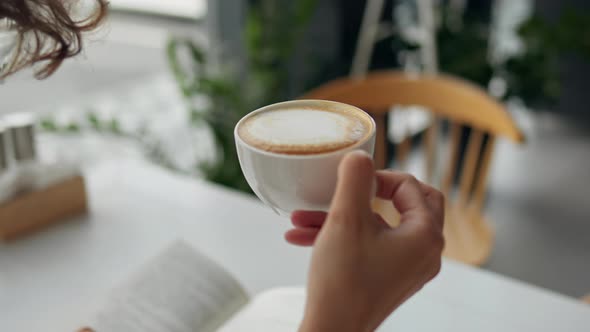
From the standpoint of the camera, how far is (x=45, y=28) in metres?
0.64

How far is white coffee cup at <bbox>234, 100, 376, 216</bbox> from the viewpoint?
52 centimetres

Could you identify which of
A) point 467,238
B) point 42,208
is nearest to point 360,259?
point 42,208

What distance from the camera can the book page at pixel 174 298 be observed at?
2.88ft

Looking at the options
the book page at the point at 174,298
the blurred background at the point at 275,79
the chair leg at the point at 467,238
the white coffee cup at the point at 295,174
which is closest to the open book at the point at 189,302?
the book page at the point at 174,298

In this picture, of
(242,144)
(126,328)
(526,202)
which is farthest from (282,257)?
(526,202)

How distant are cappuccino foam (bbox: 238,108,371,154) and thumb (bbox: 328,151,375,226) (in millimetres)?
51

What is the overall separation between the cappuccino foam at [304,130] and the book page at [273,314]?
303 millimetres

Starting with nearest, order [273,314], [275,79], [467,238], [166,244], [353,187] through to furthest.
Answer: [353,187]
[273,314]
[166,244]
[467,238]
[275,79]

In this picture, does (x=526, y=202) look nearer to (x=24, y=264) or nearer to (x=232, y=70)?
(x=232, y=70)

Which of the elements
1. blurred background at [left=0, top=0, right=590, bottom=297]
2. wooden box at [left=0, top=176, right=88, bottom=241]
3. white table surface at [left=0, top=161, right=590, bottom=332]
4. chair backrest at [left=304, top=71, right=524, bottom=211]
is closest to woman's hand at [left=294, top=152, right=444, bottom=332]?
white table surface at [left=0, top=161, right=590, bottom=332]

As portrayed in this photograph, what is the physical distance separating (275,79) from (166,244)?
1220 millimetres

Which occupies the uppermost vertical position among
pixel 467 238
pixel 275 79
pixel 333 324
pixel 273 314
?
pixel 333 324

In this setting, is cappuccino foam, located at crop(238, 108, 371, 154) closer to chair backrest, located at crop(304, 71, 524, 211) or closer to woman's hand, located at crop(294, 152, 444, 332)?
woman's hand, located at crop(294, 152, 444, 332)

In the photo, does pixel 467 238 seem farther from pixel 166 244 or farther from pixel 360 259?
pixel 360 259
